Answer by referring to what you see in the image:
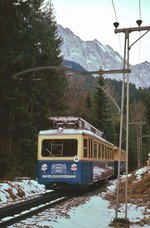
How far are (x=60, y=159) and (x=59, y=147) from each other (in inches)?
25.9

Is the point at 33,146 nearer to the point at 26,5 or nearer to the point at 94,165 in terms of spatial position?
the point at 26,5

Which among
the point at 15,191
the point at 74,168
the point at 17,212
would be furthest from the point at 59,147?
the point at 17,212

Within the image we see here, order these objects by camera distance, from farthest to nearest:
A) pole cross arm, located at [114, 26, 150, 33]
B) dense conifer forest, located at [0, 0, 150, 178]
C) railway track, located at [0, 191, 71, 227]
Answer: dense conifer forest, located at [0, 0, 150, 178] → pole cross arm, located at [114, 26, 150, 33] → railway track, located at [0, 191, 71, 227]

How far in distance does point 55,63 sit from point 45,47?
2505 mm

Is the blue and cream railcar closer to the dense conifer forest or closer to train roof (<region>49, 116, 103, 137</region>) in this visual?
train roof (<region>49, 116, 103, 137</region>)

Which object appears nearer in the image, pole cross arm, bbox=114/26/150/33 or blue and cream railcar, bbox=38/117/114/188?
pole cross arm, bbox=114/26/150/33

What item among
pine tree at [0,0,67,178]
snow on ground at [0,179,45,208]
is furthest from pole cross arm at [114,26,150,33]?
pine tree at [0,0,67,178]

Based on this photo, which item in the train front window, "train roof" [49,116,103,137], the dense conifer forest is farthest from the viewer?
the dense conifer forest

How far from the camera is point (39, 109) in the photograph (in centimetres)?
4319

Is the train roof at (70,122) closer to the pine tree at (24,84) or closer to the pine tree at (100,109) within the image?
the pine tree at (24,84)

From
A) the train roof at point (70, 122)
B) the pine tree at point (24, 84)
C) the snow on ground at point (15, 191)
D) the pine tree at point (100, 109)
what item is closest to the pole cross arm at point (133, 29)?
the snow on ground at point (15, 191)

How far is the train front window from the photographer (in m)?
20.7

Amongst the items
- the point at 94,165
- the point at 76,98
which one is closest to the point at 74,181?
the point at 94,165

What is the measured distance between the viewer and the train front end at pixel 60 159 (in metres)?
20.5
